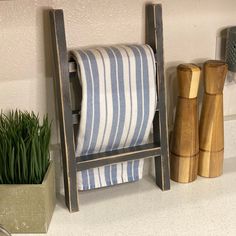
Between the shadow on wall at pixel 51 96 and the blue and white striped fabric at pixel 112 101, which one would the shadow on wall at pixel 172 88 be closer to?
the blue and white striped fabric at pixel 112 101

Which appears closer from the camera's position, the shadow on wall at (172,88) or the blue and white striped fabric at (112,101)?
the blue and white striped fabric at (112,101)

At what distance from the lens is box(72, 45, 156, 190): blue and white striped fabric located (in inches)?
41.8

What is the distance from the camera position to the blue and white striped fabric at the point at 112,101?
106cm

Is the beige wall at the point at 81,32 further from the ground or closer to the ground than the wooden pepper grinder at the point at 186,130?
further from the ground

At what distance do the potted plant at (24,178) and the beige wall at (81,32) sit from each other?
11 centimetres

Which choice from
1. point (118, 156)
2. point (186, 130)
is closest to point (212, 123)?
point (186, 130)

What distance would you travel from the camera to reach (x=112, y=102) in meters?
1.09

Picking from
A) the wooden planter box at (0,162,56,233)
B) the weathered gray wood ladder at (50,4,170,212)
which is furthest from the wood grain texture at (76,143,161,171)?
the wooden planter box at (0,162,56,233)

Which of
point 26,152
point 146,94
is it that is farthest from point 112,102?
point 26,152

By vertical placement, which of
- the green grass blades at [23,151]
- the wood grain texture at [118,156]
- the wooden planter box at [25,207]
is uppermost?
the green grass blades at [23,151]

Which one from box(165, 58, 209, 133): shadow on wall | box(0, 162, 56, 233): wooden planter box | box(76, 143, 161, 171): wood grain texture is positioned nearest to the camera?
box(0, 162, 56, 233): wooden planter box

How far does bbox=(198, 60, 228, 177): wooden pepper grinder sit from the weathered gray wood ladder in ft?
0.38

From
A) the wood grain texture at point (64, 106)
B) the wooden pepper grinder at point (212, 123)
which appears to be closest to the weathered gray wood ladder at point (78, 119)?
the wood grain texture at point (64, 106)

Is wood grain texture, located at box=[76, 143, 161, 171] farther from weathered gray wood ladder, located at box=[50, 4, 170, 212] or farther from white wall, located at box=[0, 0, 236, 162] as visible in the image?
white wall, located at box=[0, 0, 236, 162]
